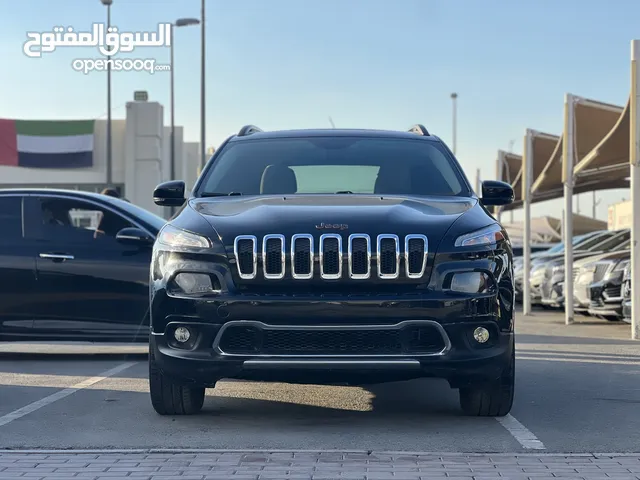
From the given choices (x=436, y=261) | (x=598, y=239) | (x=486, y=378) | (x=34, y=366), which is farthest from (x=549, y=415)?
(x=598, y=239)

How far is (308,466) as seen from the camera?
4801 millimetres

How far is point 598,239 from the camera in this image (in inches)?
799

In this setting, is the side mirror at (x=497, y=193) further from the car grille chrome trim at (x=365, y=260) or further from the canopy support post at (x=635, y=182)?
the canopy support post at (x=635, y=182)

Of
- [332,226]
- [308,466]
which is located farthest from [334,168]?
[308,466]

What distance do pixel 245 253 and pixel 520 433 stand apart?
1823 millimetres

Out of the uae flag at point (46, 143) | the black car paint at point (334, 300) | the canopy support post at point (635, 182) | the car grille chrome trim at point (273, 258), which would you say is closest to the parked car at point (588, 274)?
the canopy support post at point (635, 182)

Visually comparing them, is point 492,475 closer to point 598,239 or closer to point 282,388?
point 282,388

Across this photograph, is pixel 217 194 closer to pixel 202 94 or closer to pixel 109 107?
pixel 202 94

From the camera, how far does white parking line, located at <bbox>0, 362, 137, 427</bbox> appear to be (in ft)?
21.0

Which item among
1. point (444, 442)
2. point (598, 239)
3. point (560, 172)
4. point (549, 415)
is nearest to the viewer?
point (444, 442)

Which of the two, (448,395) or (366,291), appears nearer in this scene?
(366,291)

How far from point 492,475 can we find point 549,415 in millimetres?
1875

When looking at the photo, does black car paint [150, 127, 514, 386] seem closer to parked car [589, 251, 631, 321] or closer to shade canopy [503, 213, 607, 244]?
parked car [589, 251, 631, 321]

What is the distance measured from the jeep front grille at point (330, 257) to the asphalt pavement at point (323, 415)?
0.90 meters
